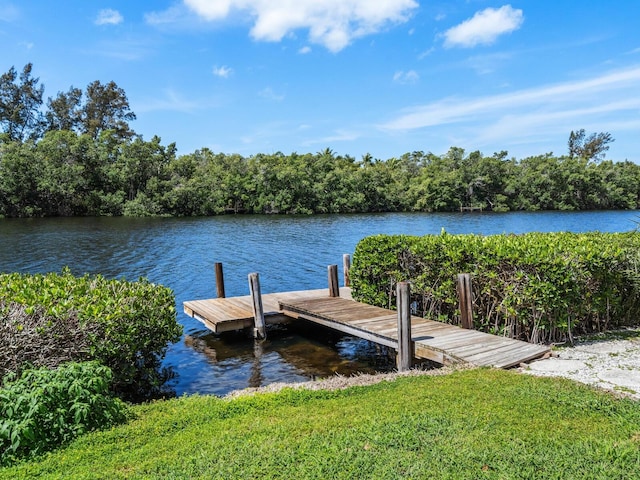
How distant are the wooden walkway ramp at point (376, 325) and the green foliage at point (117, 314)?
3.84 m

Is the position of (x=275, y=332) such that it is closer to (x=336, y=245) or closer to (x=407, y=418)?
(x=407, y=418)

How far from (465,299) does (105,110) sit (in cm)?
8662

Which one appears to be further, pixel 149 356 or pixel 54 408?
pixel 149 356

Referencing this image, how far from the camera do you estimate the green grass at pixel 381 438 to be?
4.02m

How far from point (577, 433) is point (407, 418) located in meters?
1.67

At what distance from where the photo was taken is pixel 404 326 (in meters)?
8.38

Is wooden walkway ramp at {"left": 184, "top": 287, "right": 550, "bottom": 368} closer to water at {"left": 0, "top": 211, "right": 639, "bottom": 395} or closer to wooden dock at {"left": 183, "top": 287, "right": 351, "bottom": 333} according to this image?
wooden dock at {"left": 183, "top": 287, "right": 351, "bottom": 333}

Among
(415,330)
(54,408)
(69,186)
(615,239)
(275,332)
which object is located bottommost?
(275,332)

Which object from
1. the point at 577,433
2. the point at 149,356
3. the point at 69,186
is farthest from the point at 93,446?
the point at 69,186

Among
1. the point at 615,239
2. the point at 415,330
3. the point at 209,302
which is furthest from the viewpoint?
the point at 209,302

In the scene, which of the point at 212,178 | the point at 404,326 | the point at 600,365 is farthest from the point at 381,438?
the point at 212,178

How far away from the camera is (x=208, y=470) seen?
160 inches

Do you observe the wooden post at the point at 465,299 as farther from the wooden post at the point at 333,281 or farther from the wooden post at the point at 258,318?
the wooden post at the point at 258,318

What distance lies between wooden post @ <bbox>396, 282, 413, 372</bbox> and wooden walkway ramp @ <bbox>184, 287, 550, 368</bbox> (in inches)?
11.6
